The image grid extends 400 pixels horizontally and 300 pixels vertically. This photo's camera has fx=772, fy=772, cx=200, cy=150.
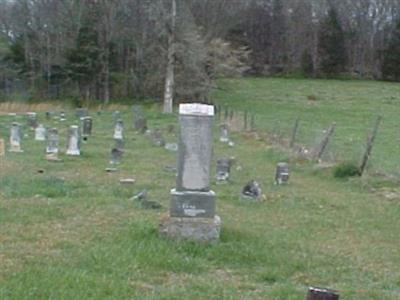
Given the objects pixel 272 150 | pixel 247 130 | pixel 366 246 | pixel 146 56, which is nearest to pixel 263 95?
pixel 146 56

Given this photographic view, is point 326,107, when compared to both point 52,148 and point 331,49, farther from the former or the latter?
point 52,148

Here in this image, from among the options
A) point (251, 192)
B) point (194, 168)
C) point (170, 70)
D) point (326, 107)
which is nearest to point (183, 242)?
point (194, 168)

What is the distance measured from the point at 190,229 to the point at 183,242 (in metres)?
0.30

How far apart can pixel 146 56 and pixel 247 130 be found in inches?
788

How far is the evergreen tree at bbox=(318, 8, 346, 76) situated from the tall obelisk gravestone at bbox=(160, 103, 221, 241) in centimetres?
6137

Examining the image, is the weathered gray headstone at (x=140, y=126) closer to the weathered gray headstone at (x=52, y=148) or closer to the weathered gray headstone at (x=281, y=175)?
the weathered gray headstone at (x=52, y=148)

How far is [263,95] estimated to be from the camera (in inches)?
2080

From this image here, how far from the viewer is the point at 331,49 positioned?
227 ft

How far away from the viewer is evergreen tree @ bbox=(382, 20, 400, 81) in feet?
225

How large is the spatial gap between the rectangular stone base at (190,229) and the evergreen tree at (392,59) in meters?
62.7

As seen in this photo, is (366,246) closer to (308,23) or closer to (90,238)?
(90,238)

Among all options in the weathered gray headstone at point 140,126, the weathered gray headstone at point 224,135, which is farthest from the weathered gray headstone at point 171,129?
the weathered gray headstone at point 224,135

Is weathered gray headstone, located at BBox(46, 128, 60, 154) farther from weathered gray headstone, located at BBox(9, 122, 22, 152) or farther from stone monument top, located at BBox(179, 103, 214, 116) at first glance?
stone monument top, located at BBox(179, 103, 214, 116)

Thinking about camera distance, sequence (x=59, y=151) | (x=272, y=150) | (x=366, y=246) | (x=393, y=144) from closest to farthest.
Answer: (x=366, y=246) < (x=59, y=151) < (x=272, y=150) < (x=393, y=144)
